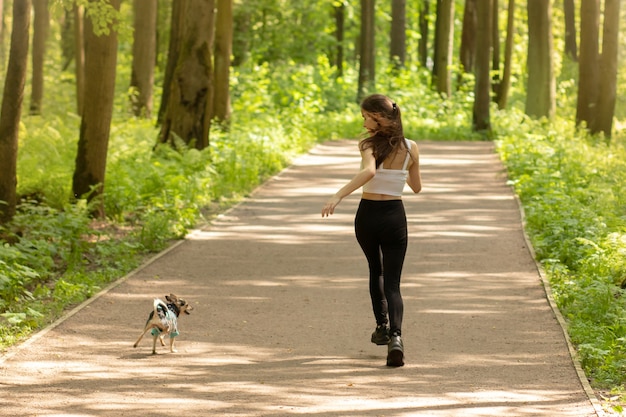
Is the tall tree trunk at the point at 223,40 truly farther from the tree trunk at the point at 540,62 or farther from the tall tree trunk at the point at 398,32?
the tall tree trunk at the point at 398,32

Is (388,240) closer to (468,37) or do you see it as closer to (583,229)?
(583,229)

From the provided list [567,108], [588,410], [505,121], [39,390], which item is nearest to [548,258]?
[588,410]

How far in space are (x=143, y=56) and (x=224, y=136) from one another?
7304mm

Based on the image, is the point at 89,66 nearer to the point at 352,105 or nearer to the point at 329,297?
the point at 329,297

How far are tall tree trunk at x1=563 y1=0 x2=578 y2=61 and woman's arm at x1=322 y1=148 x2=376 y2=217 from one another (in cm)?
3676

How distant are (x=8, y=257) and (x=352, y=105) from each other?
30.3 metres

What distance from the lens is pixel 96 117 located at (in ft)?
53.3

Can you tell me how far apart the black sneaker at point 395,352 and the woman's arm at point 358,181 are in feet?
3.69

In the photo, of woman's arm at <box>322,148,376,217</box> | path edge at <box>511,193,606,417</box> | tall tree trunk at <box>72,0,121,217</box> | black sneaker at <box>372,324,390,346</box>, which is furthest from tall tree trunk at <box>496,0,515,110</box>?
woman's arm at <box>322,148,376,217</box>

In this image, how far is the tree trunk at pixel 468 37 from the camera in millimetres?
38469

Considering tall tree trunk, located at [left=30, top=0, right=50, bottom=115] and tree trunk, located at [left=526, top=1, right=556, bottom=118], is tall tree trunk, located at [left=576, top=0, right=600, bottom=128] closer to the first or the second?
tree trunk, located at [left=526, top=1, right=556, bottom=118]

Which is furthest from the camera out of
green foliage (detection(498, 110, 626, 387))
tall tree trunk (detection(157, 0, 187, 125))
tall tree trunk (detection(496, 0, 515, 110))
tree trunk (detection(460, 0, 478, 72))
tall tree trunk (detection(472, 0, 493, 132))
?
tall tree trunk (detection(496, 0, 515, 110))

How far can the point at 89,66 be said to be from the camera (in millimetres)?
16219

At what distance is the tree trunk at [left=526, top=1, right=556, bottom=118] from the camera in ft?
100
